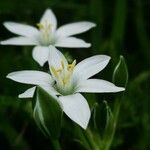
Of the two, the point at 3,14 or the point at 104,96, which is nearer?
the point at 104,96

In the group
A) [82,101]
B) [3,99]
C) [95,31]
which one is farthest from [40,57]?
[95,31]

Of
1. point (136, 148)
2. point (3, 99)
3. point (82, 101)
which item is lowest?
point (136, 148)

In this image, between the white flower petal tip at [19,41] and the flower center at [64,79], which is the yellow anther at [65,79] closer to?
the flower center at [64,79]

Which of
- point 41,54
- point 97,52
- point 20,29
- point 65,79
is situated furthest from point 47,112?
point 97,52

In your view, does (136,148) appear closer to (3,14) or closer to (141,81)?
(141,81)

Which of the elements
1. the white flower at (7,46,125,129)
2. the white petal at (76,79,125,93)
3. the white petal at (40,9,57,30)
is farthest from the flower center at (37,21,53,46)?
the white petal at (76,79,125,93)
